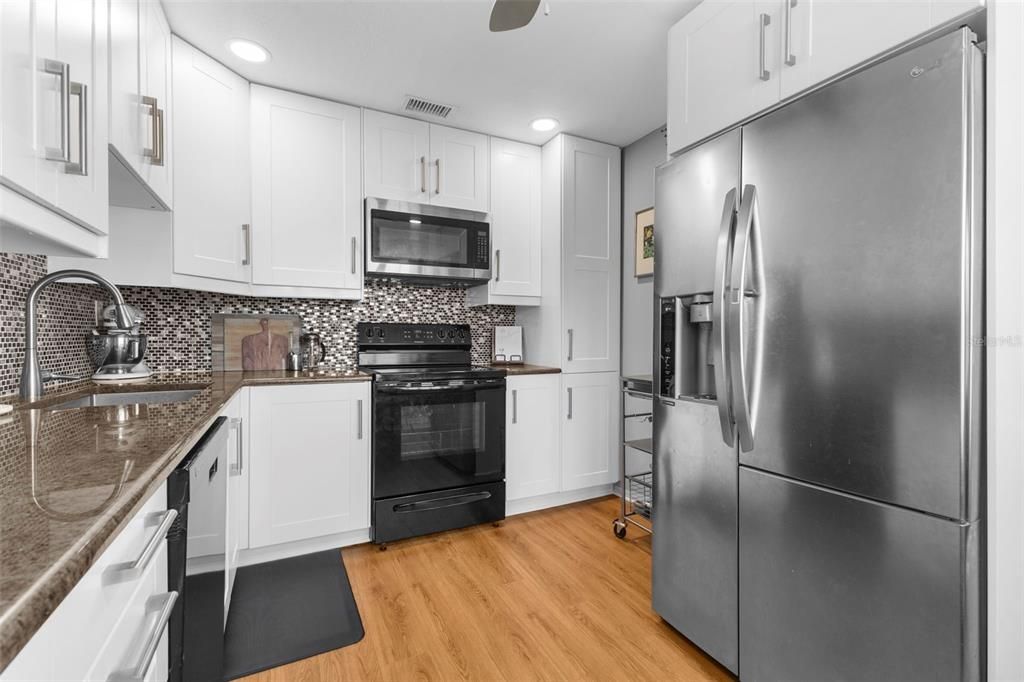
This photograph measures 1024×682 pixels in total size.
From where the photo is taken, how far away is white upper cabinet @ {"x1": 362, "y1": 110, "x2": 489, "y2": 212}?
107 inches

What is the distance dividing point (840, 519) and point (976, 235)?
0.74 meters

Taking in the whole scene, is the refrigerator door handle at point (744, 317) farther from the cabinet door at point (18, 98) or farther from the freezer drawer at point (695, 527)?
the cabinet door at point (18, 98)

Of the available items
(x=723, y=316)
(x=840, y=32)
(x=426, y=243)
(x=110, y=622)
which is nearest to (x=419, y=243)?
(x=426, y=243)

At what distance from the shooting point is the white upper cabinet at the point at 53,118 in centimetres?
78

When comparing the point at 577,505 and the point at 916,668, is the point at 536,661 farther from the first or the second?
the point at 577,505

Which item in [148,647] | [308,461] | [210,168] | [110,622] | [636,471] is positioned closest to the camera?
[110,622]

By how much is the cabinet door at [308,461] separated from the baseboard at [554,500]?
0.91m

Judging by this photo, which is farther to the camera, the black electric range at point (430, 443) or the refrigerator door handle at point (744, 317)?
the black electric range at point (430, 443)

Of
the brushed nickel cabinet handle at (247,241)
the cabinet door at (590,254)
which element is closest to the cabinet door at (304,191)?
the brushed nickel cabinet handle at (247,241)

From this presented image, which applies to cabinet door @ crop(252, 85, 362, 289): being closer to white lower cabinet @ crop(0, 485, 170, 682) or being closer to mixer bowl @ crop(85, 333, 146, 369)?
mixer bowl @ crop(85, 333, 146, 369)

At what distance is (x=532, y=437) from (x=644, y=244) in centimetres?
144

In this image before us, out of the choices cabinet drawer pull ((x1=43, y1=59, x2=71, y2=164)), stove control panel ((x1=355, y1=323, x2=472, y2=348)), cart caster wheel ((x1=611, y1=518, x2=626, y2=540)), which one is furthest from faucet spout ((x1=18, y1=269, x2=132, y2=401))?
cart caster wheel ((x1=611, y1=518, x2=626, y2=540))

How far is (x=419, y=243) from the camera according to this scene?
2.80 m

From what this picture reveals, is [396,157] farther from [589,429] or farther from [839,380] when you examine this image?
[839,380]
